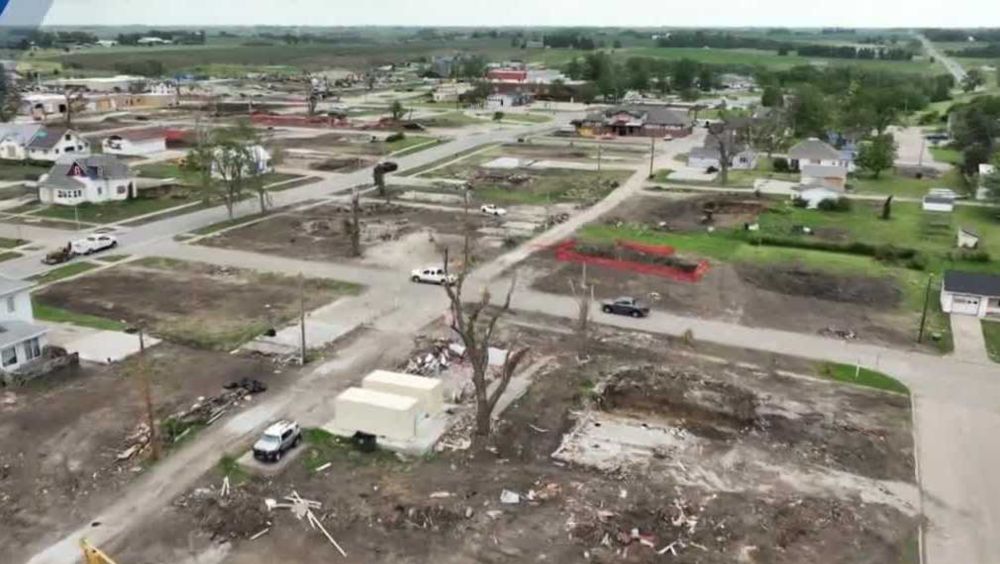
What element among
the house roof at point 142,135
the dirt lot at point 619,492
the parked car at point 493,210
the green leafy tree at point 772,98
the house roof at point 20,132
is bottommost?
the dirt lot at point 619,492

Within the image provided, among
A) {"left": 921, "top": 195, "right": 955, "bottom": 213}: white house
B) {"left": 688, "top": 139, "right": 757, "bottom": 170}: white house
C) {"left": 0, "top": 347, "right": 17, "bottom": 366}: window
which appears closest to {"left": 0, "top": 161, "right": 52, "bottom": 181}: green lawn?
{"left": 0, "top": 347, "right": 17, "bottom": 366}: window

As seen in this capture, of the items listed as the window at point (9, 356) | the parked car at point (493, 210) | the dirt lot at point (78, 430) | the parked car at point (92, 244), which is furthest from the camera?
the parked car at point (493, 210)

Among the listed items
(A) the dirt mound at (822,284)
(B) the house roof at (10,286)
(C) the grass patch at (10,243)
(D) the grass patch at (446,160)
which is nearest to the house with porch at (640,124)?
(D) the grass patch at (446,160)

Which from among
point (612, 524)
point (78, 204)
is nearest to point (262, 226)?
point (78, 204)

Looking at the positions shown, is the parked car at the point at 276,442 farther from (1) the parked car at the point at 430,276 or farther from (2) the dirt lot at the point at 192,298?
(1) the parked car at the point at 430,276

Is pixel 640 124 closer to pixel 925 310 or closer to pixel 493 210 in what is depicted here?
pixel 493 210
